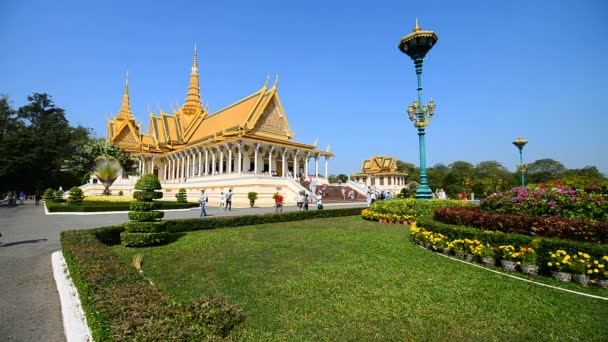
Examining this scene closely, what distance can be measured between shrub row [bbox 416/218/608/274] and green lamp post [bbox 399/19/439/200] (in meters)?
7.11

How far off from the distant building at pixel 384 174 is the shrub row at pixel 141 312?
189 feet

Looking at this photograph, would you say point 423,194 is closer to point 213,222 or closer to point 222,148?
point 213,222

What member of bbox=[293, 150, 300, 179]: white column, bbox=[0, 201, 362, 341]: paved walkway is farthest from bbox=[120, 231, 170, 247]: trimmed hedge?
bbox=[293, 150, 300, 179]: white column

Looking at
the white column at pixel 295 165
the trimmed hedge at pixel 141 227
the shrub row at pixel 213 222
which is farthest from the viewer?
the white column at pixel 295 165

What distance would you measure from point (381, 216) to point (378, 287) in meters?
9.28

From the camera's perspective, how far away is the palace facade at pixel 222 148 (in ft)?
95.9

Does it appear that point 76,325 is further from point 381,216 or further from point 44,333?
point 381,216

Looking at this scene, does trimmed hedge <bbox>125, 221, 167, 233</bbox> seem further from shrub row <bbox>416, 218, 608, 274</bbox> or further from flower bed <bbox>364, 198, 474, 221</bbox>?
flower bed <bbox>364, 198, 474, 221</bbox>

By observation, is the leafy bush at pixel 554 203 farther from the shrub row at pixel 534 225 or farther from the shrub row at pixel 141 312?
the shrub row at pixel 141 312

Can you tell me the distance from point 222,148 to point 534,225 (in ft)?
104

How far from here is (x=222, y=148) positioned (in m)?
34.3

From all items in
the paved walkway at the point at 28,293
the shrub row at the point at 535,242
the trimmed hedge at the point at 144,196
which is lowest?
the paved walkway at the point at 28,293

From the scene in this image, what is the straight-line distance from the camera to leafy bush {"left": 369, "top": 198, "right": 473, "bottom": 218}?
12.2m

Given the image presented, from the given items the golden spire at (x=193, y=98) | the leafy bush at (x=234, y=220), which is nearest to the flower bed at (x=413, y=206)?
the leafy bush at (x=234, y=220)
